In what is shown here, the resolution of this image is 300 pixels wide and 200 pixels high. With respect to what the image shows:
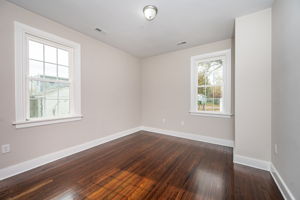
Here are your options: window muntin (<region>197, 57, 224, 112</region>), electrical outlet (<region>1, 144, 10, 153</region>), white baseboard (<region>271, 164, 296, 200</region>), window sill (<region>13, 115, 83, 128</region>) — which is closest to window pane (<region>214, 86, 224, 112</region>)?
window muntin (<region>197, 57, 224, 112</region>)

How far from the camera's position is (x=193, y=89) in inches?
135

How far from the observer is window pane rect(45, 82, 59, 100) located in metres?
2.27

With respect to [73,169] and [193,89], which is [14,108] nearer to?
[73,169]

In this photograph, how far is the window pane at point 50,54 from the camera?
224 cm

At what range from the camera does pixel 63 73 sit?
2494mm

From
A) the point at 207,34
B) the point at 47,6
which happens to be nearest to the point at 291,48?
the point at 207,34

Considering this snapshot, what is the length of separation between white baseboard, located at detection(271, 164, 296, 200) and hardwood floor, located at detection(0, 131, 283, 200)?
0.18 feet

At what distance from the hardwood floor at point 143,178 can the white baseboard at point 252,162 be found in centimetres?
11

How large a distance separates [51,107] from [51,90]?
0.33m

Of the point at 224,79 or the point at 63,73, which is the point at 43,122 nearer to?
the point at 63,73

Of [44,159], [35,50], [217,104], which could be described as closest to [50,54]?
[35,50]

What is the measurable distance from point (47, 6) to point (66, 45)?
2.21 feet

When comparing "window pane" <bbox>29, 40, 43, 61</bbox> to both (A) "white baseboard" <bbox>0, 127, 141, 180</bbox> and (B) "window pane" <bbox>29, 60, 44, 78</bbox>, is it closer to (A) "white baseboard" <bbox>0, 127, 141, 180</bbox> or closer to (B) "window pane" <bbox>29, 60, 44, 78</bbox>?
(B) "window pane" <bbox>29, 60, 44, 78</bbox>

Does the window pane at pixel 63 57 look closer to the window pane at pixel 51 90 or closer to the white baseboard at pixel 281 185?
the window pane at pixel 51 90
